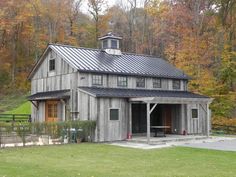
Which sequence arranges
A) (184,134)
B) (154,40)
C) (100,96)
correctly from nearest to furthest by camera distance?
(100,96) < (184,134) < (154,40)

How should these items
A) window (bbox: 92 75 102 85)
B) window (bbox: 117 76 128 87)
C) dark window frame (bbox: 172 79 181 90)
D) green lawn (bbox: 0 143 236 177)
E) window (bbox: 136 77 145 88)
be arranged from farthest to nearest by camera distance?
dark window frame (bbox: 172 79 181 90) < window (bbox: 136 77 145 88) < window (bbox: 117 76 128 87) < window (bbox: 92 75 102 85) < green lawn (bbox: 0 143 236 177)

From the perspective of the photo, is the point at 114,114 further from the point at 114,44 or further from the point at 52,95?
the point at 114,44

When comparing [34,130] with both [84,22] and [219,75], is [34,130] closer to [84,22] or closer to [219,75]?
[219,75]

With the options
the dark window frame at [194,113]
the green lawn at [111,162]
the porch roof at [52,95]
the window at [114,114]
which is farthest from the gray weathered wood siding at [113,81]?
the green lawn at [111,162]

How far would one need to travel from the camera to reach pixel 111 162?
12117mm

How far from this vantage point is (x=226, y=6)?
19.5 metres

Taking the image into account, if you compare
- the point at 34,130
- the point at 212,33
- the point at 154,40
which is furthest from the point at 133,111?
the point at 154,40

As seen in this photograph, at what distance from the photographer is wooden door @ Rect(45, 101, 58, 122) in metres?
23.3

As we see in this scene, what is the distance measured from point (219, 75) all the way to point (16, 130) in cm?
2269

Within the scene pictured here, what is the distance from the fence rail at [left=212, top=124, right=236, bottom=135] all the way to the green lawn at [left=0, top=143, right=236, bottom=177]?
13923 millimetres

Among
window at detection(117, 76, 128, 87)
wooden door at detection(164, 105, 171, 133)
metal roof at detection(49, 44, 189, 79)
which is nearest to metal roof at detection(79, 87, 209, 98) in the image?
window at detection(117, 76, 128, 87)

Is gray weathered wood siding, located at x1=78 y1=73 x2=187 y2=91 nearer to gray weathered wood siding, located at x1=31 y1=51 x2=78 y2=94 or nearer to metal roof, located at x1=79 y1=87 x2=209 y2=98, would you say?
metal roof, located at x1=79 y1=87 x2=209 y2=98

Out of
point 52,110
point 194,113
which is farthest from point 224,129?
point 52,110

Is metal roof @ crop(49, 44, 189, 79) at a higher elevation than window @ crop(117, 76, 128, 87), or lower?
higher
